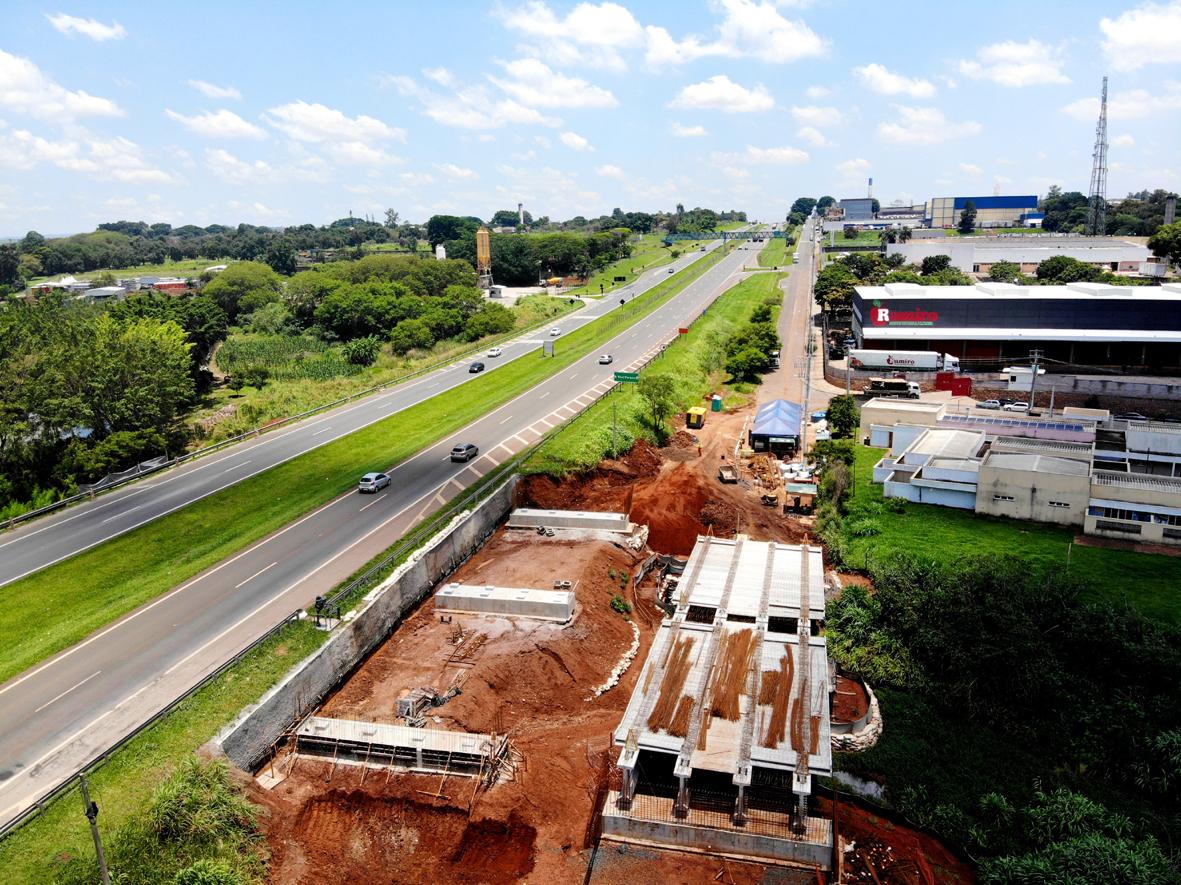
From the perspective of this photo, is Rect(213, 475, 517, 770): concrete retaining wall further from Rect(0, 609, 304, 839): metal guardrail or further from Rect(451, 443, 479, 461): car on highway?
Rect(451, 443, 479, 461): car on highway

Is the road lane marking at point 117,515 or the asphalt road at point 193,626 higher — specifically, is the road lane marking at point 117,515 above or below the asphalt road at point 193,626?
above

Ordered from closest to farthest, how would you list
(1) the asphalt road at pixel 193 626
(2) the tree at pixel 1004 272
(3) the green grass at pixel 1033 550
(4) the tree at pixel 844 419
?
1. (1) the asphalt road at pixel 193 626
2. (3) the green grass at pixel 1033 550
3. (4) the tree at pixel 844 419
4. (2) the tree at pixel 1004 272

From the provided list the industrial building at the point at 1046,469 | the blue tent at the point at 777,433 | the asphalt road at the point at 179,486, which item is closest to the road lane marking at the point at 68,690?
the asphalt road at the point at 179,486

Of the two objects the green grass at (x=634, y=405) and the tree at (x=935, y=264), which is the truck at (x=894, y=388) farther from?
the tree at (x=935, y=264)

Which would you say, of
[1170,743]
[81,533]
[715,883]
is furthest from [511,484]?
[1170,743]

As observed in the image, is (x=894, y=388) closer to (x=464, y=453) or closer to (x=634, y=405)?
(x=634, y=405)

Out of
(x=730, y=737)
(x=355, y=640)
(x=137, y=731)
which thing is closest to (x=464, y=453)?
(x=355, y=640)

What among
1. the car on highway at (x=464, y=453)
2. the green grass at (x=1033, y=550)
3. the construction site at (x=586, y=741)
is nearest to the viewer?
the construction site at (x=586, y=741)
